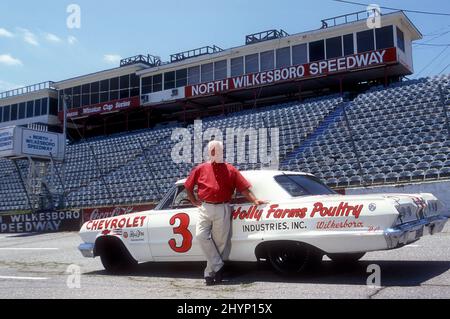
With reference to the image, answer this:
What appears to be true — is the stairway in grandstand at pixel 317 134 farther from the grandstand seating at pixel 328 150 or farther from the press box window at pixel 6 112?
the press box window at pixel 6 112

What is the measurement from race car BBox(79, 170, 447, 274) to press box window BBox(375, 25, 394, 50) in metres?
22.3

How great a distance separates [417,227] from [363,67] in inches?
886

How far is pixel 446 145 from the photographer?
15617 millimetres

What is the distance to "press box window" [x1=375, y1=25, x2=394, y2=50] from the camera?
27.0 meters

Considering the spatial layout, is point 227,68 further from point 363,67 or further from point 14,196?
point 14,196

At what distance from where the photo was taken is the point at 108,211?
17.8 metres

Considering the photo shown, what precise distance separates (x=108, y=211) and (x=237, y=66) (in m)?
17.5

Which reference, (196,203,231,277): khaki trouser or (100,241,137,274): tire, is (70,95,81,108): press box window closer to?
(100,241,137,274): tire

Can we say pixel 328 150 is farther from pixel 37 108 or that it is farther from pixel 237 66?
pixel 37 108

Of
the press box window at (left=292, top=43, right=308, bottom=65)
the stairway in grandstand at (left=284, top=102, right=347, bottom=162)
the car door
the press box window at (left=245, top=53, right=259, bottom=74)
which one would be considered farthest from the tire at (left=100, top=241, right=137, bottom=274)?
the press box window at (left=245, top=53, right=259, bottom=74)

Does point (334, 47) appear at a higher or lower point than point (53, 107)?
higher

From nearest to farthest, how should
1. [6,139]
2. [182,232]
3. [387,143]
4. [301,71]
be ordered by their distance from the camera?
1. [182,232]
2. [387,143]
3. [6,139]
4. [301,71]

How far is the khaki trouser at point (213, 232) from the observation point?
6.10m

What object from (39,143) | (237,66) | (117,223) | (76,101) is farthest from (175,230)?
(76,101)
